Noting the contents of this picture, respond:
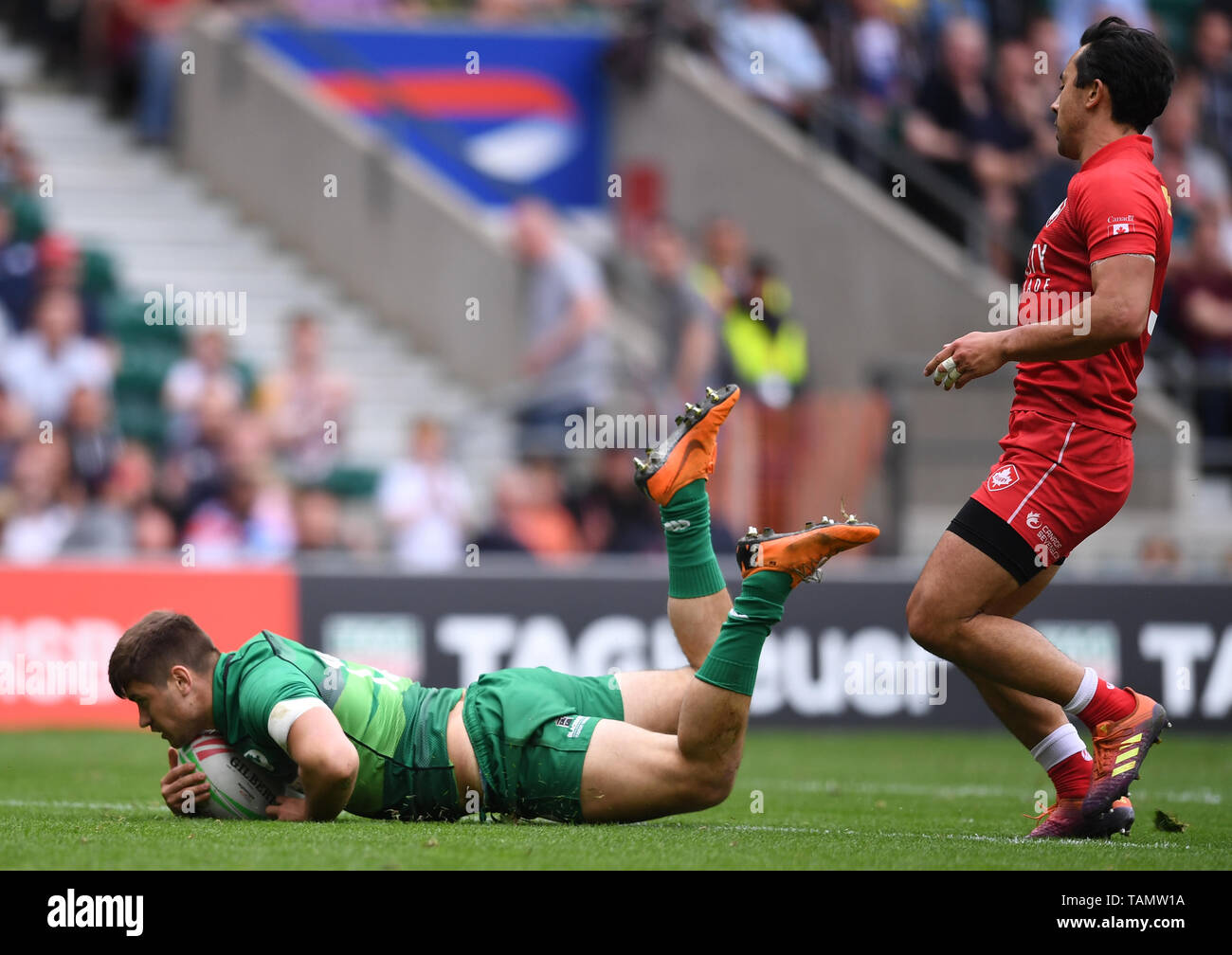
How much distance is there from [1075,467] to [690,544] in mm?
1348

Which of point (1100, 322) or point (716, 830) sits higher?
point (1100, 322)

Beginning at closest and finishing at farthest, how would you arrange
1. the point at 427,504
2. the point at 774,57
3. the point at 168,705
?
the point at 168,705, the point at 427,504, the point at 774,57

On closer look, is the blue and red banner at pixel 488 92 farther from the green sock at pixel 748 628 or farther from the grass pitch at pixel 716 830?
the green sock at pixel 748 628

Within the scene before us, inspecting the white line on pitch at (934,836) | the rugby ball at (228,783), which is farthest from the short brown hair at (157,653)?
the white line on pitch at (934,836)

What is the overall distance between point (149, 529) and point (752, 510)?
4.21 metres

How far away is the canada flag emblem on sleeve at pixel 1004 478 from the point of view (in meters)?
6.01

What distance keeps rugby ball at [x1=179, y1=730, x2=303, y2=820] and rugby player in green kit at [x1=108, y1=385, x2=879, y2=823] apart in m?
0.04

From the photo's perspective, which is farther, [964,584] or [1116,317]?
[964,584]

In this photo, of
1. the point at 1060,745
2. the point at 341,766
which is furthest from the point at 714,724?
the point at 1060,745

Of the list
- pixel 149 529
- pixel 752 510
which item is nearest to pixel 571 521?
pixel 752 510

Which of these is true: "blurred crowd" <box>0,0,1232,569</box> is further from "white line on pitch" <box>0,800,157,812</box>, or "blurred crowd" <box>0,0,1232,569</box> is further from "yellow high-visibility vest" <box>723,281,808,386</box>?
"white line on pitch" <box>0,800,157,812</box>

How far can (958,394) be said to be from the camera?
14125 mm

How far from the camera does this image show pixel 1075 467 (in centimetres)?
598

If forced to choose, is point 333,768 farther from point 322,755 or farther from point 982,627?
point 982,627
